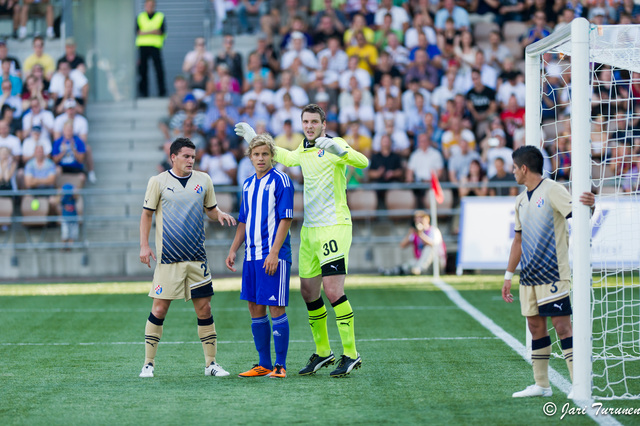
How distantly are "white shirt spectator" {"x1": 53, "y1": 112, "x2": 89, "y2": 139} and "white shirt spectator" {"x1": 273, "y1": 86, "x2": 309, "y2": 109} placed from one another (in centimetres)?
436

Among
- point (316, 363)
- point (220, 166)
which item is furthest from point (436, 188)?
point (316, 363)

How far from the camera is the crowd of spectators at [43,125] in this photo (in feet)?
66.5

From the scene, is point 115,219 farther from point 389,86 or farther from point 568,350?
point 568,350

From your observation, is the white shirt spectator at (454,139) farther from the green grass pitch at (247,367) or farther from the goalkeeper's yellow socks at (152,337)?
the goalkeeper's yellow socks at (152,337)

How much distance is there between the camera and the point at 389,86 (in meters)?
21.4

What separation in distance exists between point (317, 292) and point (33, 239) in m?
13.5

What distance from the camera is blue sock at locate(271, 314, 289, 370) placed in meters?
7.88

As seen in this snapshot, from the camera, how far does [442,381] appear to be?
7.52 meters

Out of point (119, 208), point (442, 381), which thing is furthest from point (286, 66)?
point (442, 381)

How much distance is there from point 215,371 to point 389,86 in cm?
1423

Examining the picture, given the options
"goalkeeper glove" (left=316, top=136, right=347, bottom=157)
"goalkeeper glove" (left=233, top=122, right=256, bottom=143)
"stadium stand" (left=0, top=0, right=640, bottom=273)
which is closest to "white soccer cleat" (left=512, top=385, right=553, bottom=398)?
"goalkeeper glove" (left=316, top=136, right=347, bottom=157)

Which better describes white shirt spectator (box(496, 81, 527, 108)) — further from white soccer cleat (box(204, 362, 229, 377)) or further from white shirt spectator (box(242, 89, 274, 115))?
white soccer cleat (box(204, 362, 229, 377))

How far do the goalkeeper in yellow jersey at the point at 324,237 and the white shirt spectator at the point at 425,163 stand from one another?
479 inches

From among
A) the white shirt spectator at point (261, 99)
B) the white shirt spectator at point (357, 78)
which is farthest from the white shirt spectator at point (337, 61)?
the white shirt spectator at point (261, 99)
